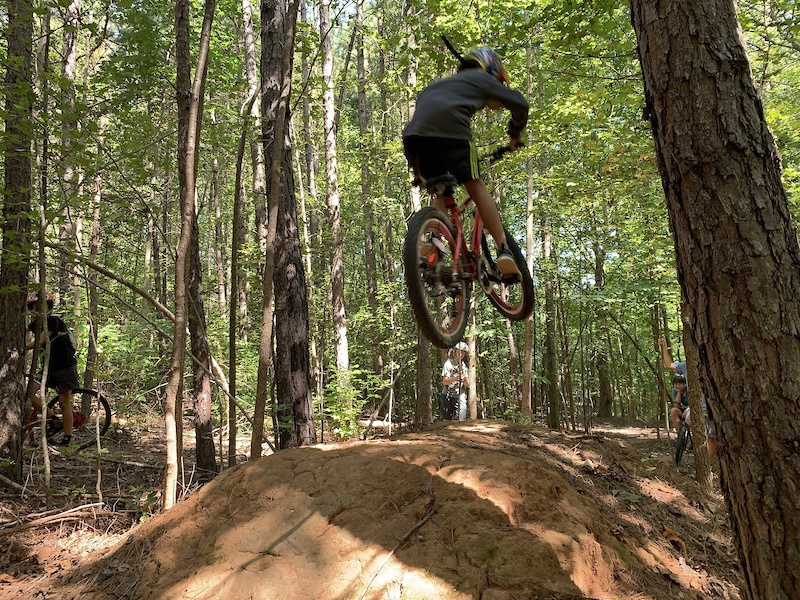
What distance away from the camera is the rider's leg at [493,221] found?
371 centimetres

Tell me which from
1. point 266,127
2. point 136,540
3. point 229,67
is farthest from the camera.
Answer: point 229,67

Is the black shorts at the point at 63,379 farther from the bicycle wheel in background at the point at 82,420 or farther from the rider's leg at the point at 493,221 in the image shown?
the rider's leg at the point at 493,221

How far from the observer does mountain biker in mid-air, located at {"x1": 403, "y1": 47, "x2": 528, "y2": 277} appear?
3410 millimetres

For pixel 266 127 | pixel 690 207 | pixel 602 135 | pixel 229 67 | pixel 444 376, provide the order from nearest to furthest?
1. pixel 690 207
2. pixel 266 127
3. pixel 602 135
4. pixel 444 376
5. pixel 229 67

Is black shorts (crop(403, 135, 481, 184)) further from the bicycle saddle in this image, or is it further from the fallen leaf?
the fallen leaf

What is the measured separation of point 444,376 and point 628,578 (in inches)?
253

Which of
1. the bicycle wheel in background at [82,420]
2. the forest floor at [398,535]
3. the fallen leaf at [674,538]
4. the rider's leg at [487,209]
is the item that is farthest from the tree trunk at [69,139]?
the fallen leaf at [674,538]

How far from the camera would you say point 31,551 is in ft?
13.6

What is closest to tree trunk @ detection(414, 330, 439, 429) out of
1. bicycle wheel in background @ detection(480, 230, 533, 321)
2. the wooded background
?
the wooded background

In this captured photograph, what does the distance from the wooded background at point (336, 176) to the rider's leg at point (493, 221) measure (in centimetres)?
75

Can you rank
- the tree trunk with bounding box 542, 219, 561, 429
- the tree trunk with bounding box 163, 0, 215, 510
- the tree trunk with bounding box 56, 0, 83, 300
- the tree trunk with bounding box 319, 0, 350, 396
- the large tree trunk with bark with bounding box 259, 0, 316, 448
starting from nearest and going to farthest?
the tree trunk with bounding box 163, 0, 215, 510 → the tree trunk with bounding box 56, 0, 83, 300 → the large tree trunk with bark with bounding box 259, 0, 316, 448 → the tree trunk with bounding box 542, 219, 561, 429 → the tree trunk with bounding box 319, 0, 350, 396

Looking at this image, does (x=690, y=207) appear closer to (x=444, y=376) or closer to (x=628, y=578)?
(x=628, y=578)

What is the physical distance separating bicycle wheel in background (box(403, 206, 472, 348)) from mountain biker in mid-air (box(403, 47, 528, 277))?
0.31 metres

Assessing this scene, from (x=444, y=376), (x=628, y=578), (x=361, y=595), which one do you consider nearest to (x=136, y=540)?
(x=361, y=595)
